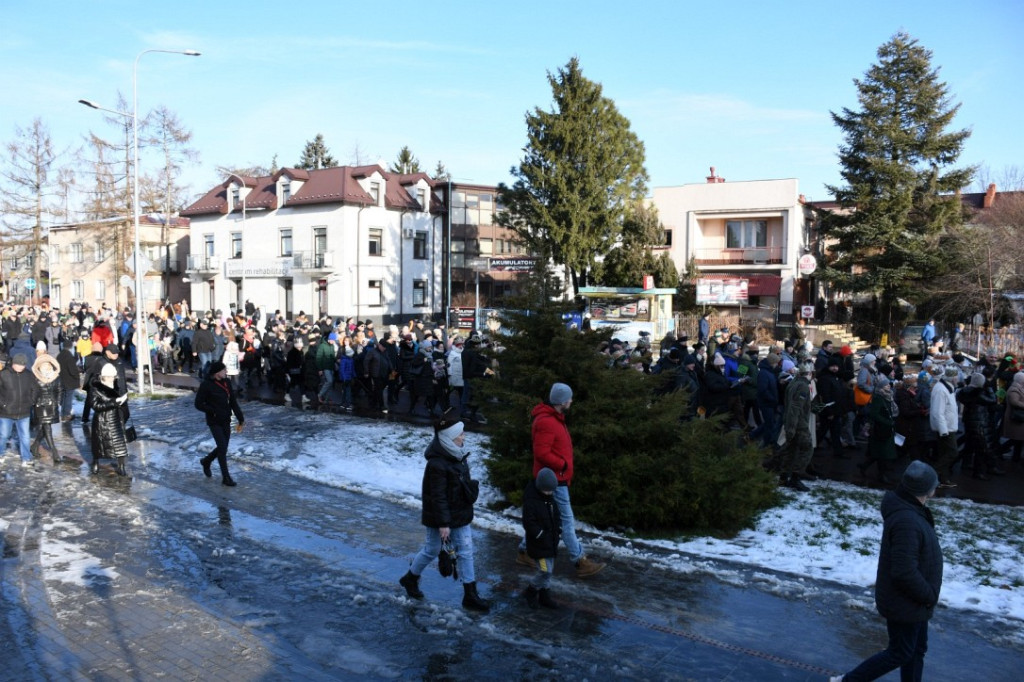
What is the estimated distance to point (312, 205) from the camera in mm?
48656

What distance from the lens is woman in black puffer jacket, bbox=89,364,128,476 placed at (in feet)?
37.7

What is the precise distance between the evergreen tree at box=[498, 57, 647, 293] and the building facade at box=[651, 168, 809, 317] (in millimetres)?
4778

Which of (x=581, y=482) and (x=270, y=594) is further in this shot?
(x=581, y=482)

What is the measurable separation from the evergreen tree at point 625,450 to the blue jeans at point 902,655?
3739 mm

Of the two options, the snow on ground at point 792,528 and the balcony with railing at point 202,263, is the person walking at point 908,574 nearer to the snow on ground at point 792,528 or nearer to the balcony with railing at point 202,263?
the snow on ground at point 792,528

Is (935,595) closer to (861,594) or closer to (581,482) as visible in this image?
(861,594)

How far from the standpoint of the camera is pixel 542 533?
6770 millimetres

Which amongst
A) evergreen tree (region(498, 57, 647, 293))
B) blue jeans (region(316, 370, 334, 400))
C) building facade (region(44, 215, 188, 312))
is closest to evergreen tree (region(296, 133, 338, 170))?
building facade (region(44, 215, 188, 312))

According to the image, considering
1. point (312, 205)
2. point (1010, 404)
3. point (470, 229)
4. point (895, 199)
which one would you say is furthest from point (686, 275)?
point (1010, 404)

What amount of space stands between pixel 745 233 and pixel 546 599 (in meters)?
41.9

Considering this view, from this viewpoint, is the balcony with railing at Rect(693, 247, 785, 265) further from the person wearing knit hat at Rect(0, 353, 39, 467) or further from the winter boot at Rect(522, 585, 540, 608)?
the winter boot at Rect(522, 585, 540, 608)

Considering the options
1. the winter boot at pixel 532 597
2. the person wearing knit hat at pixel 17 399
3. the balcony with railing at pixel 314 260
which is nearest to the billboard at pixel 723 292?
the balcony with railing at pixel 314 260

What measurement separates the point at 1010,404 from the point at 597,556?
7707 millimetres

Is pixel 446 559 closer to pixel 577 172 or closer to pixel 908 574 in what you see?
pixel 908 574
